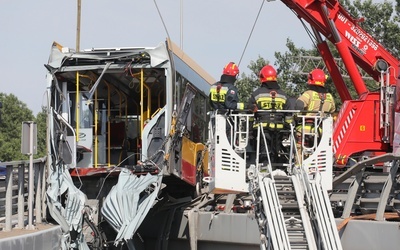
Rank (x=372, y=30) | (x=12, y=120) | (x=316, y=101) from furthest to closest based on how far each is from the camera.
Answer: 1. (x=12, y=120)
2. (x=372, y=30)
3. (x=316, y=101)

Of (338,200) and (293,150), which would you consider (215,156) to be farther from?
(338,200)

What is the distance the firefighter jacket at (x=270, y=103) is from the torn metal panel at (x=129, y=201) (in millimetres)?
2108

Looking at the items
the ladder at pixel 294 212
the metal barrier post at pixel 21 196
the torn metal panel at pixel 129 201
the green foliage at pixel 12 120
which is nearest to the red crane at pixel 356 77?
the torn metal panel at pixel 129 201

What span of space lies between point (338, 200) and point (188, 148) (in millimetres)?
2885

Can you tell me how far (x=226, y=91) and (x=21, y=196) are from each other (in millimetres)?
3542

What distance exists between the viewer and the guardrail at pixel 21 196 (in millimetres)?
11797

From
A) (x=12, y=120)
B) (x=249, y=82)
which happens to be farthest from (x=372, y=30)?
(x=12, y=120)

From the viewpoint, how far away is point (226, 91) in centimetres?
1250

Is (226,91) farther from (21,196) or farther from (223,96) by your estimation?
(21,196)

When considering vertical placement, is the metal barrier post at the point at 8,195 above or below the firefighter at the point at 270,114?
below

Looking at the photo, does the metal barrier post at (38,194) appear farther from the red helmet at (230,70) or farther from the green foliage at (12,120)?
the green foliage at (12,120)

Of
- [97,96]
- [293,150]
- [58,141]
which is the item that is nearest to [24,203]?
[58,141]

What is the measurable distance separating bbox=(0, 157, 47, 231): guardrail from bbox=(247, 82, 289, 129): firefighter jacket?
3683mm

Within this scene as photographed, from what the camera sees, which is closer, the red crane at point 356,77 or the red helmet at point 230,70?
the red helmet at point 230,70
